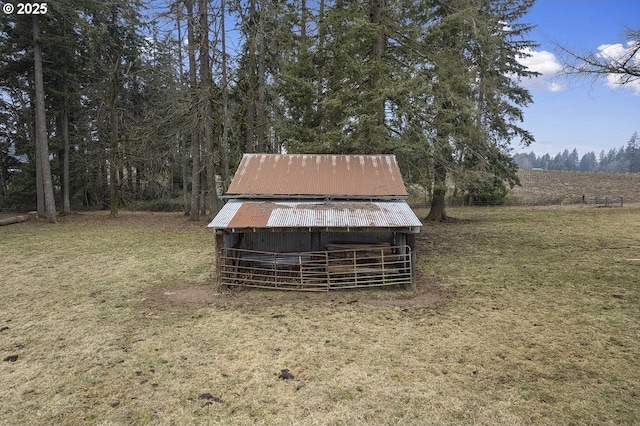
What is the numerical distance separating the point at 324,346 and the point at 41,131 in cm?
2075

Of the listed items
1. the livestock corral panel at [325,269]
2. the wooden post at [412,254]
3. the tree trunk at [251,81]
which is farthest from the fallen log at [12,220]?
the wooden post at [412,254]

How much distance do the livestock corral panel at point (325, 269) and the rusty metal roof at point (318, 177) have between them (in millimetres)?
1826

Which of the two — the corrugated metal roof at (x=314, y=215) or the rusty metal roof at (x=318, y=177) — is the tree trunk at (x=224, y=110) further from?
the corrugated metal roof at (x=314, y=215)

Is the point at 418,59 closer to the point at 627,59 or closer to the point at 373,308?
the point at 627,59

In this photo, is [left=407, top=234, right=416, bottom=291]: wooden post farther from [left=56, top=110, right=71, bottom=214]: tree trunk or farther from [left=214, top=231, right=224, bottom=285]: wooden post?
[left=56, top=110, right=71, bottom=214]: tree trunk

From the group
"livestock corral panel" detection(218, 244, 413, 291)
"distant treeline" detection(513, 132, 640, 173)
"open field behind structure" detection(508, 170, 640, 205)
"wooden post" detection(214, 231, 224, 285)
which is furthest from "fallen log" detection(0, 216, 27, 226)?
"distant treeline" detection(513, 132, 640, 173)

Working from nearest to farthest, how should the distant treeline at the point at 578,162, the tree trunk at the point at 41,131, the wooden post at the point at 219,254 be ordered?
the wooden post at the point at 219,254 → the tree trunk at the point at 41,131 → the distant treeline at the point at 578,162

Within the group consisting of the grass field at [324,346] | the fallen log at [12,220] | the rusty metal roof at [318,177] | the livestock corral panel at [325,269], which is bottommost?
the grass field at [324,346]

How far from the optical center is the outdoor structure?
9961 mm

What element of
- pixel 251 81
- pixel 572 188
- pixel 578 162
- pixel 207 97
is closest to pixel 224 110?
pixel 207 97

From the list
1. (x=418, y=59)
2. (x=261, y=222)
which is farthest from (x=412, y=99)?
(x=261, y=222)

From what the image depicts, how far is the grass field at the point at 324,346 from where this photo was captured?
16.6ft

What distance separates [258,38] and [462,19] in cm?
962

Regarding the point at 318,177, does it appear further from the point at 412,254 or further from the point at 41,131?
the point at 41,131
